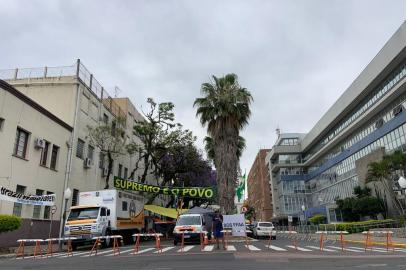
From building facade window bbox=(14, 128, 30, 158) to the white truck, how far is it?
441 cm

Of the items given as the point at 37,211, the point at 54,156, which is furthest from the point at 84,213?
the point at 54,156

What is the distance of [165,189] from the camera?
105 feet

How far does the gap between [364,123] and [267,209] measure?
59296 mm

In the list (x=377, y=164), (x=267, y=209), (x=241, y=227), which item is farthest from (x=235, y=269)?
(x=267, y=209)

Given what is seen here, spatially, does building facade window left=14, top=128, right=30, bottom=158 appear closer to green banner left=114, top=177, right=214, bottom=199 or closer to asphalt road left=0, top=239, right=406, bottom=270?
green banner left=114, top=177, right=214, bottom=199

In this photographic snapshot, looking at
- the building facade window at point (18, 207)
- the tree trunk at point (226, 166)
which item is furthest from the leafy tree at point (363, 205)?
the building facade window at point (18, 207)

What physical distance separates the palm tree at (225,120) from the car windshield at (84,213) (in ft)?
31.1

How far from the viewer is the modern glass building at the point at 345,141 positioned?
126 feet

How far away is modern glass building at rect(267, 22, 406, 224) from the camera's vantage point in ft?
126

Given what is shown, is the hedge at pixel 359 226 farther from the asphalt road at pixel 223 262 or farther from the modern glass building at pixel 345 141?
the asphalt road at pixel 223 262

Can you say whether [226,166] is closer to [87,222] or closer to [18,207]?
[87,222]

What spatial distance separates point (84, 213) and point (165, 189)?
437 inches

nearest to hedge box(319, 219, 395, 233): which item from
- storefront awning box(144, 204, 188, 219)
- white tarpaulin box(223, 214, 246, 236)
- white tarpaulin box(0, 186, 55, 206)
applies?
storefront awning box(144, 204, 188, 219)

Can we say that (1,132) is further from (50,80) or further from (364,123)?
(364,123)
